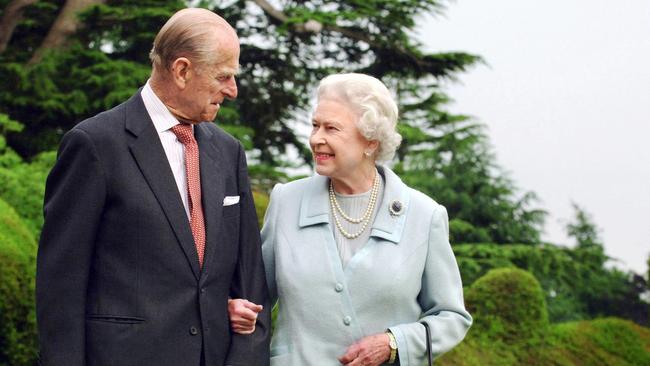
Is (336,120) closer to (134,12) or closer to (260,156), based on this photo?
(134,12)

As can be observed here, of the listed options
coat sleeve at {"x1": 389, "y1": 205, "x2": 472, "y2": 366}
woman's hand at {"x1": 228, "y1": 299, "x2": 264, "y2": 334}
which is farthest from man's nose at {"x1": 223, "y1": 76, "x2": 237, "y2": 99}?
coat sleeve at {"x1": 389, "y1": 205, "x2": 472, "y2": 366}

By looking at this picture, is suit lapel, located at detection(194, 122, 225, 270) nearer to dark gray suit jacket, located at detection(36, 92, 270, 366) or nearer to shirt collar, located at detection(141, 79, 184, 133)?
dark gray suit jacket, located at detection(36, 92, 270, 366)

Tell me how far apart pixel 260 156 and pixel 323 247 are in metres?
10.1

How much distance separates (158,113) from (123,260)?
1.61 feet

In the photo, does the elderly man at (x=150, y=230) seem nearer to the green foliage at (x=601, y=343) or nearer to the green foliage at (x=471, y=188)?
the green foliage at (x=601, y=343)

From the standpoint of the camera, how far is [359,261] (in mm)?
3391

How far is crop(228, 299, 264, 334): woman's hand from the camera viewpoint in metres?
3.19

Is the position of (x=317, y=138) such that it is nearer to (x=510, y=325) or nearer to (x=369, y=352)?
(x=369, y=352)

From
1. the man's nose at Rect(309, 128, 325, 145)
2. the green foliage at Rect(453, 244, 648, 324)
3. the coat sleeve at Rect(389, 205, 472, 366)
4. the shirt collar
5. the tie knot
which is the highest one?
the man's nose at Rect(309, 128, 325, 145)

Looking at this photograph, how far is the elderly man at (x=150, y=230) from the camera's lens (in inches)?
115

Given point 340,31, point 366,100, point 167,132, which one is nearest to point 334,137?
point 366,100

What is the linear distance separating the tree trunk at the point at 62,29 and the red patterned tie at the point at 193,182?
9.70 m

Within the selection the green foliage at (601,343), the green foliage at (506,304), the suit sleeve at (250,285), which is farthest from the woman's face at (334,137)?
the green foliage at (601,343)

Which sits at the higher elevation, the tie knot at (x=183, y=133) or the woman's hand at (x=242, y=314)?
the tie knot at (x=183, y=133)
